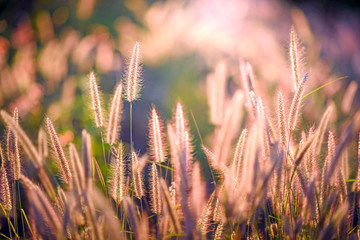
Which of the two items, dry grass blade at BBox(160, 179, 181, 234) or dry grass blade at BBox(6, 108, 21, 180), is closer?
dry grass blade at BBox(160, 179, 181, 234)

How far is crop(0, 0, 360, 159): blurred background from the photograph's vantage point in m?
2.42

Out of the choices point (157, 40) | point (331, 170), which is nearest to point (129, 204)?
point (331, 170)

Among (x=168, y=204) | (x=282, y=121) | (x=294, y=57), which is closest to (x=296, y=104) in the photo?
(x=282, y=121)

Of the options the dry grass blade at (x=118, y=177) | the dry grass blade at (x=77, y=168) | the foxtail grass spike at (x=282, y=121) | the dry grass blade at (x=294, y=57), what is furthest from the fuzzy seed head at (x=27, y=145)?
the dry grass blade at (x=294, y=57)

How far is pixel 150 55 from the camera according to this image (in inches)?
100.0

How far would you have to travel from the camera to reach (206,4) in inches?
133

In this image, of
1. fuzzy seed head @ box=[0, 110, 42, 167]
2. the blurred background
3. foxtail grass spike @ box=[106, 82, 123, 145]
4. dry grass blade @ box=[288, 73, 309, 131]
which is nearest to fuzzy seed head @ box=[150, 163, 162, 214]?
foxtail grass spike @ box=[106, 82, 123, 145]

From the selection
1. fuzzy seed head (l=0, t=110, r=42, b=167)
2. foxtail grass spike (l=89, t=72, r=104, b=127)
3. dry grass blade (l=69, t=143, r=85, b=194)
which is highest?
foxtail grass spike (l=89, t=72, r=104, b=127)

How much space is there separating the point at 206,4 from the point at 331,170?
2.78 m

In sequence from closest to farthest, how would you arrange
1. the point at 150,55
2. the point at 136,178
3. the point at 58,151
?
the point at 58,151
the point at 136,178
the point at 150,55

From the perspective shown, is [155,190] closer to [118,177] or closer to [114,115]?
[118,177]

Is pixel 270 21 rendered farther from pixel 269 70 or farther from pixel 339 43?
pixel 269 70

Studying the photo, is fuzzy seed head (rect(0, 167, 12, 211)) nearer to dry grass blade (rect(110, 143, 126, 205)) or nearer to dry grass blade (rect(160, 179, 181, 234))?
dry grass blade (rect(110, 143, 126, 205))

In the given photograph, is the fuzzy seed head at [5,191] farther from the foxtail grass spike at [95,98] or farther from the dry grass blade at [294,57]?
the dry grass blade at [294,57]
